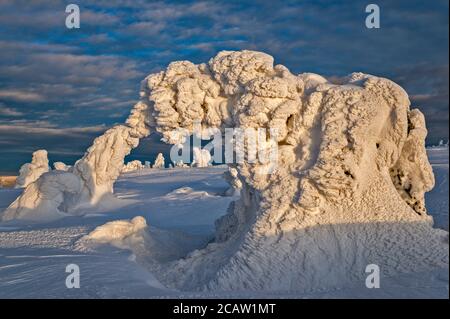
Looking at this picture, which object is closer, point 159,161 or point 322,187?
point 322,187

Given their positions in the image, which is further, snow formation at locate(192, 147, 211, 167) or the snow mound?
snow formation at locate(192, 147, 211, 167)

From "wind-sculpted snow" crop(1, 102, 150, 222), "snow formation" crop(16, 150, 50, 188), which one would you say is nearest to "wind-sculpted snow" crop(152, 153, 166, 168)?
"snow formation" crop(16, 150, 50, 188)

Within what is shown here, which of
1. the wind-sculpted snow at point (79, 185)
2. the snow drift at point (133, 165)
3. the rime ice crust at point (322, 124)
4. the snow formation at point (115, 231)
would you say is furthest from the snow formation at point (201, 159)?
the rime ice crust at point (322, 124)

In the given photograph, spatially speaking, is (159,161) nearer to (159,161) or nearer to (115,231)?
(159,161)

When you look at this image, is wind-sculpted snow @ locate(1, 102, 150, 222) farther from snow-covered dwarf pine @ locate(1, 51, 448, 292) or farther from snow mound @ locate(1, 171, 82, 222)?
snow-covered dwarf pine @ locate(1, 51, 448, 292)

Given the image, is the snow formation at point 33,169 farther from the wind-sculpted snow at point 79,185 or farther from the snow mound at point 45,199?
the snow mound at point 45,199

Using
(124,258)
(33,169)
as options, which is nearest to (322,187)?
(124,258)
